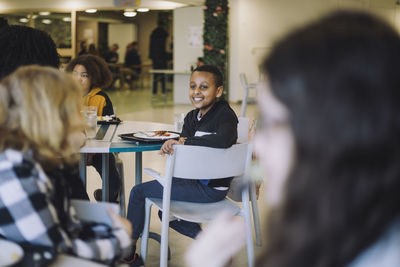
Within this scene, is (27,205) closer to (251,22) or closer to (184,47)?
(184,47)

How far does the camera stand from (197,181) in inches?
101

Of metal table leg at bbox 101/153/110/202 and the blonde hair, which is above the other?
the blonde hair

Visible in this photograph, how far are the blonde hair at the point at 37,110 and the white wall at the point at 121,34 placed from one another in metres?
17.9

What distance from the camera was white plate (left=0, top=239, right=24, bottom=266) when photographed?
3.74 ft

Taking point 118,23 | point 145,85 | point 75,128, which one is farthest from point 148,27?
point 75,128

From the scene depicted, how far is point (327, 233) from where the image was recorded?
660mm

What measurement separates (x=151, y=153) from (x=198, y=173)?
11.3 feet

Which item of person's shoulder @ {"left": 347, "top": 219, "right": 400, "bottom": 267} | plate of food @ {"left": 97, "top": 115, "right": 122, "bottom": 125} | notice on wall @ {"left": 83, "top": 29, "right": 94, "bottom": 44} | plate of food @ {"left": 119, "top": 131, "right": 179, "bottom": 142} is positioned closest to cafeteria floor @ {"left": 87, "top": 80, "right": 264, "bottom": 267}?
person's shoulder @ {"left": 347, "top": 219, "right": 400, "bottom": 267}

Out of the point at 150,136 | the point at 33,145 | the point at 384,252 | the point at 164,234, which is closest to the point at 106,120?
the point at 150,136

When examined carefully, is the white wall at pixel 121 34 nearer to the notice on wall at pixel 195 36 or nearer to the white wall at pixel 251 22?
the notice on wall at pixel 195 36

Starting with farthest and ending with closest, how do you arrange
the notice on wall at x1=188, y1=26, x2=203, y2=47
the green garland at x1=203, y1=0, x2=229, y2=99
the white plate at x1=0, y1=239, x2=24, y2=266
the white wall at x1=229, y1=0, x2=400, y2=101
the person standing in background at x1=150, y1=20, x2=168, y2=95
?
the person standing in background at x1=150, y1=20, x2=168, y2=95
the white wall at x1=229, y1=0, x2=400, y2=101
the notice on wall at x1=188, y1=26, x2=203, y2=47
the green garland at x1=203, y1=0, x2=229, y2=99
the white plate at x1=0, y1=239, x2=24, y2=266

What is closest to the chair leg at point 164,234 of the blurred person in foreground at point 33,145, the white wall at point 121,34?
the blurred person in foreground at point 33,145

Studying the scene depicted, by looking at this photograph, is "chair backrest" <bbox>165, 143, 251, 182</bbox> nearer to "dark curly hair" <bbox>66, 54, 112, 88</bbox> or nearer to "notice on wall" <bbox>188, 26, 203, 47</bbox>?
"dark curly hair" <bbox>66, 54, 112, 88</bbox>

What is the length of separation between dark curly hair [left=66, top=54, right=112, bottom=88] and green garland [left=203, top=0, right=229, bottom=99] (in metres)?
6.80
